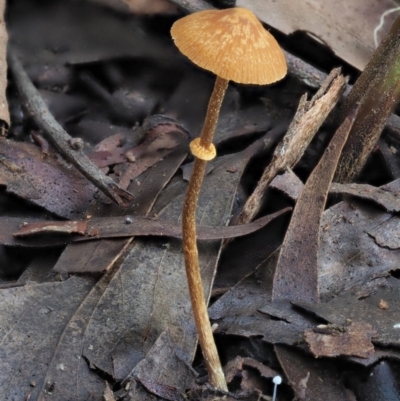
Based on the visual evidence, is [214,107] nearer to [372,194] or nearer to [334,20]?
[372,194]

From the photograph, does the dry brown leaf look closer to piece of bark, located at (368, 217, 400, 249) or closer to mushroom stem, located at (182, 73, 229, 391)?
piece of bark, located at (368, 217, 400, 249)

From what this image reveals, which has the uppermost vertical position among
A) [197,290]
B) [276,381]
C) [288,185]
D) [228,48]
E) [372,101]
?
[228,48]

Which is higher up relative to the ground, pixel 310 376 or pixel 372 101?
pixel 372 101

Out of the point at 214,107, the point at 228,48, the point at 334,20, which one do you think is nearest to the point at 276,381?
the point at 214,107

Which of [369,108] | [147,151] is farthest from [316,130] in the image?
[147,151]

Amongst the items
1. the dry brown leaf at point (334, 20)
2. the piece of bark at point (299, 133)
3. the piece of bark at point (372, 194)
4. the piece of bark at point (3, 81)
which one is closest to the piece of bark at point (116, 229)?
the piece of bark at point (299, 133)

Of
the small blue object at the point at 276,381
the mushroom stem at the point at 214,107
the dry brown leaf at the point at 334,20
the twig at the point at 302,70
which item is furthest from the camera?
the dry brown leaf at the point at 334,20

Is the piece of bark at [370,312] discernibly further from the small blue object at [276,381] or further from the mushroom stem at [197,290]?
the mushroom stem at [197,290]

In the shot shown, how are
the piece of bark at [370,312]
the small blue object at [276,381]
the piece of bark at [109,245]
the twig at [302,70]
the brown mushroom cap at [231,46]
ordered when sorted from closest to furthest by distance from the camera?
1. the brown mushroom cap at [231,46]
2. the small blue object at [276,381]
3. the piece of bark at [370,312]
4. the piece of bark at [109,245]
5. the twig at [302,70]
